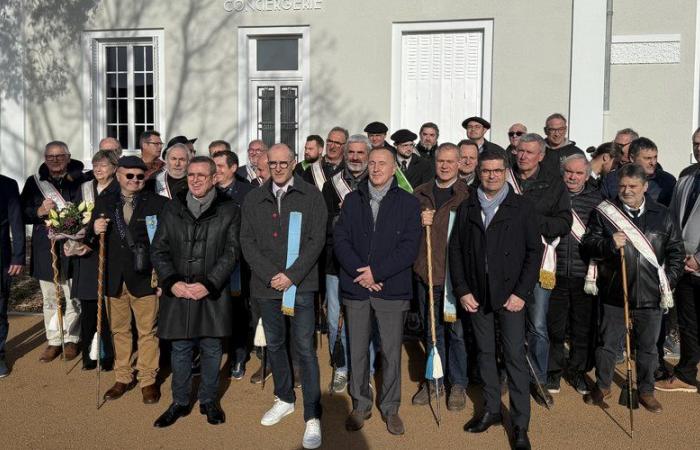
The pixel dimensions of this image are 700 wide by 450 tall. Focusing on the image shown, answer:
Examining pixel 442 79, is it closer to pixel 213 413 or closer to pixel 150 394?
pixel 150 394

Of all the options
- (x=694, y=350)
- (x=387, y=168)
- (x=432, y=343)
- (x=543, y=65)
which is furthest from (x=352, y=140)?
(x=543, y=65)

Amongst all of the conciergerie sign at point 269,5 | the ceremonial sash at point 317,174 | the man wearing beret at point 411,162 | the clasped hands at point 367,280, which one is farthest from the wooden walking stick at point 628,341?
the conciergerie sign at point 269,5

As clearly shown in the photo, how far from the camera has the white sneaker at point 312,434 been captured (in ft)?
14.7

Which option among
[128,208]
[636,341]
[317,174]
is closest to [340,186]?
[317,174]

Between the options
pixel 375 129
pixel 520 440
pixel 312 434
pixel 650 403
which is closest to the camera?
pixel 520 440

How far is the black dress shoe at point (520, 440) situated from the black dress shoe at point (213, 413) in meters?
2.14

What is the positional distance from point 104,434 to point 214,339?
1.01 metres

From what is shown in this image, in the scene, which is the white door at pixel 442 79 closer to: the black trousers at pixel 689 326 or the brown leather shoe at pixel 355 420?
the black trousers at pixel 689 326

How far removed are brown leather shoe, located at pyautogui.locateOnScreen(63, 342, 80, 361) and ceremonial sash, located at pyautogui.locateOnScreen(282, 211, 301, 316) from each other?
296cm

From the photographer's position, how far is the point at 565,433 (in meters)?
4.72

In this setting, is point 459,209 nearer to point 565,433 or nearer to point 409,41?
point 565,433

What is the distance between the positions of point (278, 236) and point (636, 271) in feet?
9.10

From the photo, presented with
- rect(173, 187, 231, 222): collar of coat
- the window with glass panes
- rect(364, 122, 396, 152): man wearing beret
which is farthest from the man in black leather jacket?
the window with glass panes

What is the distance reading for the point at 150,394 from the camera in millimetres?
5312
